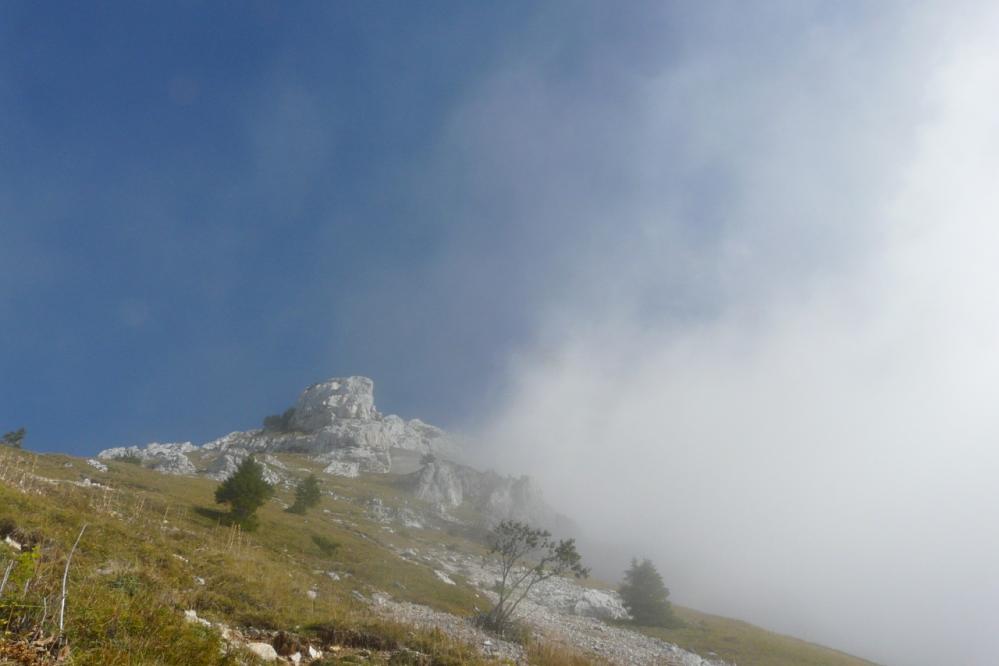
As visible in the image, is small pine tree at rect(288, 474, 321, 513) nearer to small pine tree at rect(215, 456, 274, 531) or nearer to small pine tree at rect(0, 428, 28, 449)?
small pine tree at rect(215, 456, 274, 531)

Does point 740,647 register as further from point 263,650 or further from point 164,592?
point 164,592

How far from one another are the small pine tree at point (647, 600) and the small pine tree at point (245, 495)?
49.1 meters

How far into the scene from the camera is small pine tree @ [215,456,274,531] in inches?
1687

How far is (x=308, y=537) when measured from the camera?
49.7 meters

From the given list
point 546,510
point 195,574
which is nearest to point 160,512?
point 195,574

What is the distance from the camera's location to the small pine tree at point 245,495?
141 feet

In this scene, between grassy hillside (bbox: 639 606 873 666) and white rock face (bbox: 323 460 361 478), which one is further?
white rock face (bbox: 323 460 361 478)

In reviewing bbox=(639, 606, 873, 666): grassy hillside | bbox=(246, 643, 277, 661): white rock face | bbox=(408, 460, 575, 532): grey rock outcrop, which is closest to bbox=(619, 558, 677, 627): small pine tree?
bbox=(639, 606, 873, 666): grassy hillside

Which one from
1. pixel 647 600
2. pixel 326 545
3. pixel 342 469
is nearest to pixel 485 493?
pixel 342 469

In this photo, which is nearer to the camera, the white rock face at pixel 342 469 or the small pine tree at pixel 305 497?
the small pine tree at pixel 305 497

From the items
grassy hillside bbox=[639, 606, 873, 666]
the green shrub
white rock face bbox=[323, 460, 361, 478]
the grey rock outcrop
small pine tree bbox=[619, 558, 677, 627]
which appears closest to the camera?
the green shrub

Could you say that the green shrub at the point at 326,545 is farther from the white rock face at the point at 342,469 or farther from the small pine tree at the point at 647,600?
the white rock face at the point at 342,469

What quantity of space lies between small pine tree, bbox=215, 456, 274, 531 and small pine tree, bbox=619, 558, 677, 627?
49.1 meters

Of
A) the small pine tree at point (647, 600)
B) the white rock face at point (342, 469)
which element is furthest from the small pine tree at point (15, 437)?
the small pine tree at point (647, 600)
